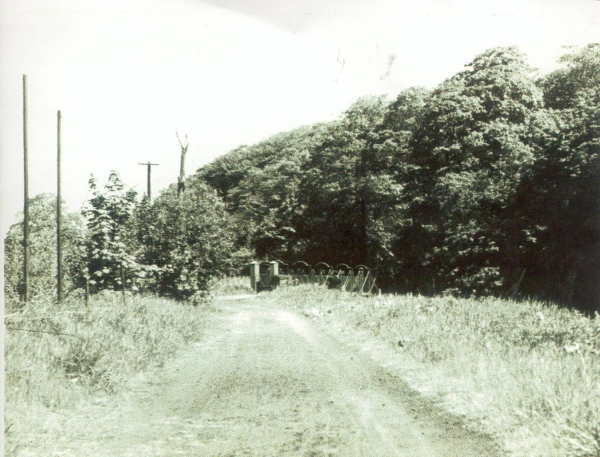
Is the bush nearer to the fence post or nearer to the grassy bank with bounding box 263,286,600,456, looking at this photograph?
the fence post

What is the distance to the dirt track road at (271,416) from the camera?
5.00 metres

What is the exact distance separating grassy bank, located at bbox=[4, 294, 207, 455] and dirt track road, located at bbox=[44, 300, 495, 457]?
1.19ft

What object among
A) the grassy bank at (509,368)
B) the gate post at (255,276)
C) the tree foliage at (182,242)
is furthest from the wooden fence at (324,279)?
the grassy bank at (509,368)

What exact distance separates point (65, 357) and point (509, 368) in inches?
231

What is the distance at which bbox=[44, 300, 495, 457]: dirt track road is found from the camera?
16.4 ft

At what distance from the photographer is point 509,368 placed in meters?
7.08

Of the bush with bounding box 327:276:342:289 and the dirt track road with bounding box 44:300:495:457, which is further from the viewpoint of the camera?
the bush with bounding box 327:276:342:289

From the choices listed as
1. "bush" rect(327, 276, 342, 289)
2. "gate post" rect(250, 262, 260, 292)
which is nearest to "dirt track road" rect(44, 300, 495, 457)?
"bush" rect(327, 276, 342, 289)

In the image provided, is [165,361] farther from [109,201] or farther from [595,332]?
[595,332]

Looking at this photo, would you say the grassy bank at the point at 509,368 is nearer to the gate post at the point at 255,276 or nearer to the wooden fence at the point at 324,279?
the wooden fence at the point at 324,279

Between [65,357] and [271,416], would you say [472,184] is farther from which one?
[65,357]

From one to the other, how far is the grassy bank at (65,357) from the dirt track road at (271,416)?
0.36 m

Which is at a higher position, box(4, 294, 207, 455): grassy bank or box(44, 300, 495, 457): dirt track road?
box(4, 294, 207, 455): grassy bank

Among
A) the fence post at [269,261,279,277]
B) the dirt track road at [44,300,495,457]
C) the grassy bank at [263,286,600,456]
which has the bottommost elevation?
the dirt track road at [44,300,495,457]
